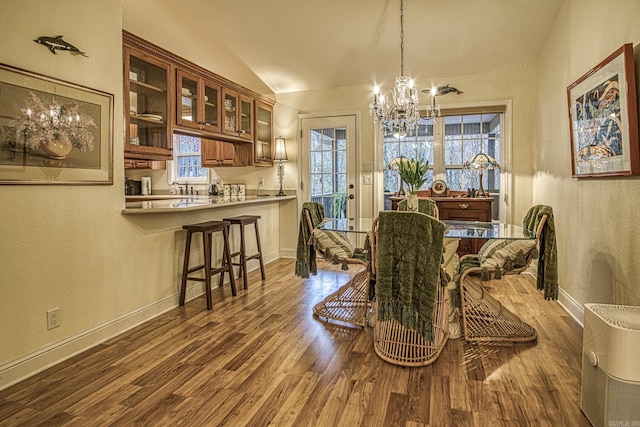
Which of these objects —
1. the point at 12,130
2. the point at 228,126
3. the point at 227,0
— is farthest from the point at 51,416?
the point at 227,0

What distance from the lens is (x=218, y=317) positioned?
3.14 metres

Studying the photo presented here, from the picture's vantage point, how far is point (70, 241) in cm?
245

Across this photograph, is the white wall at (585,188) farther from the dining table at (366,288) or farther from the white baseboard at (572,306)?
the dining table at (366,288)

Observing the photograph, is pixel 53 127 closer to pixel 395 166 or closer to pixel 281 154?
pixel 281 154

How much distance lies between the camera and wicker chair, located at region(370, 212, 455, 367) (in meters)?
2.36

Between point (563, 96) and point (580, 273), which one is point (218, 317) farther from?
point (563, 96)

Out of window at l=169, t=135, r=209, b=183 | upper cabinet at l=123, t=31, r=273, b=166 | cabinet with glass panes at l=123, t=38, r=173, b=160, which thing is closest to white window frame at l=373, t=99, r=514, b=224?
upper cabinet at l=123, t=31, r=273, b=166

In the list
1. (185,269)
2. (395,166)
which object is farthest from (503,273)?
(395,166)

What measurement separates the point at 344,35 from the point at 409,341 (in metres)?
3.23

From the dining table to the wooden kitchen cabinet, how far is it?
2.41 metres

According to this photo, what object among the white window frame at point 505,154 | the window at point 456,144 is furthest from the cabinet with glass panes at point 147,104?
the white window frame at point 505,154

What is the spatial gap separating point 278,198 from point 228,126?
1105 millimetres

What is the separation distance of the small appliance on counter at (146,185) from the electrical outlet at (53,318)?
3944 millimetres

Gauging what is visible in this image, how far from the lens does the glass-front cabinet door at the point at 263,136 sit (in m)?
5.11
